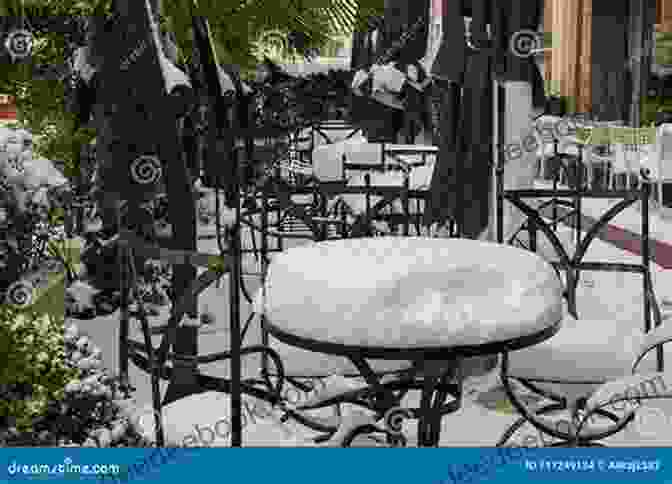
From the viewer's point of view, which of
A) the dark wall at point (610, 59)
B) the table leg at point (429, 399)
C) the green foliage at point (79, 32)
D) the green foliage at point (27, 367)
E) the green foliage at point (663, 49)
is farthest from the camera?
the dark wall at point (610, 59)

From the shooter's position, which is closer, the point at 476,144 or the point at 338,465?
the point at 338,465

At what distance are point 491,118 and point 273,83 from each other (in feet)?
15.3

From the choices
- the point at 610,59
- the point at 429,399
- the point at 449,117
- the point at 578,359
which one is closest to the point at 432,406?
the point at 429,399

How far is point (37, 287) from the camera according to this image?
7.46 feet

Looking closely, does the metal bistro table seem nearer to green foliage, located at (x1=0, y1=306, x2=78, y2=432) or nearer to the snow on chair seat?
the snow on chair seat

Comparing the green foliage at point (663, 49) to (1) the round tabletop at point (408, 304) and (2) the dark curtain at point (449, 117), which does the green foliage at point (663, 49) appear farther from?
(1) the round tabletop at point (408, 304)

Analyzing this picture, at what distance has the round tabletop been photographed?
1.63 m

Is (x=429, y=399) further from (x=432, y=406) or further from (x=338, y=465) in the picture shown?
(x=338, y=465)

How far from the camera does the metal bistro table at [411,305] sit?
1.63 metres

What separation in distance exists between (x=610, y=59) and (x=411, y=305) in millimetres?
12914

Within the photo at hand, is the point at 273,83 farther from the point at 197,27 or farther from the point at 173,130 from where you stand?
the point at 197,27

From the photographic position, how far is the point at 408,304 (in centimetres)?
165

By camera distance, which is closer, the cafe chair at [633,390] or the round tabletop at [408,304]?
the round tabletop at [408,304]

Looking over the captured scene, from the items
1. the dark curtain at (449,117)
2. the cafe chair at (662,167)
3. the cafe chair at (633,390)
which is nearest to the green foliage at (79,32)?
the dark curtain at (449,117)
